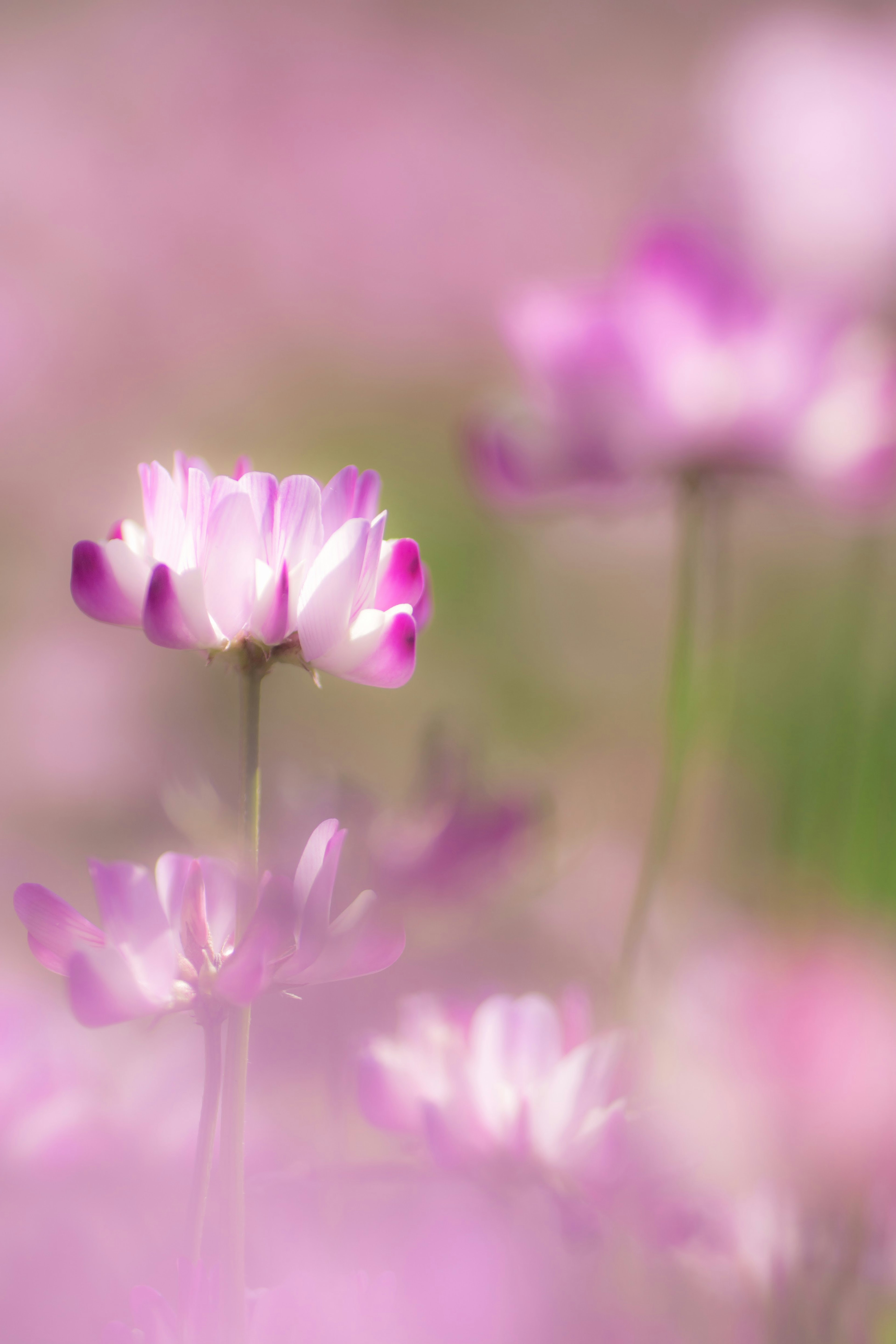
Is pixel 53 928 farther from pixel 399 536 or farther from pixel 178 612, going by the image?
pixel 399 536

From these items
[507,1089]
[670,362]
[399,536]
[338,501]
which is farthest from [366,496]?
[399,536]

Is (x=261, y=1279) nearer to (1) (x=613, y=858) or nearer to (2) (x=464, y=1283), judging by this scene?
(2) (x=464, y=1283)

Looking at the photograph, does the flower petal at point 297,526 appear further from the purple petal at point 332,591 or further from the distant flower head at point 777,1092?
the distant flower head at point 777,1092

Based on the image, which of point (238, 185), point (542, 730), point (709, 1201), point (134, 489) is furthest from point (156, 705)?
point (709, 1201)

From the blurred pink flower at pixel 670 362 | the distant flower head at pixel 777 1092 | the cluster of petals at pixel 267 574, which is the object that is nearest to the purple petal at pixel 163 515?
the cluster of petals at pixel 267 574

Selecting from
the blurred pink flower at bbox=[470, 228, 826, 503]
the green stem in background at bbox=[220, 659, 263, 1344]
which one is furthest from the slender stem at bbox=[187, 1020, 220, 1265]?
the blurred pink flower at bbox=[470, 228, 826, 503]
